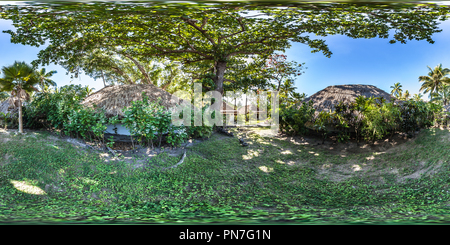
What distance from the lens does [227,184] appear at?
435 cm

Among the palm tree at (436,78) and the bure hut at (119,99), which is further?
the bure hut at (119,99)

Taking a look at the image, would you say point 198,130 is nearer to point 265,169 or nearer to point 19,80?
point 265,169

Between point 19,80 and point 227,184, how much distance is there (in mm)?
5439

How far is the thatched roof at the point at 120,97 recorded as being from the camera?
6328mm

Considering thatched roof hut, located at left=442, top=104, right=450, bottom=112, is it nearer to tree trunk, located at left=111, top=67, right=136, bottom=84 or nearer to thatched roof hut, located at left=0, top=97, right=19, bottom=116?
tree trunk, located at left=111, top=67, right=136, bottom=84

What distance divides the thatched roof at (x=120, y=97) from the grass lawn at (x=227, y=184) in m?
1.38

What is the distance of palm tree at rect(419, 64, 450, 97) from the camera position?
341cm

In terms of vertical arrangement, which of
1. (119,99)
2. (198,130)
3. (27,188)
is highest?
(119,99)

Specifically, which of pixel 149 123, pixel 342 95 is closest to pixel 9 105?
pixel 149 123

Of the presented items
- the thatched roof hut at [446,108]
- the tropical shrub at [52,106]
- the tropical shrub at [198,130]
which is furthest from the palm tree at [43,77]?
the thatched roof hut at [446,108]

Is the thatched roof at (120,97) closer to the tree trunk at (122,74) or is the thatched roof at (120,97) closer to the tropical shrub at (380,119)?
the tree trunk at (122,74)

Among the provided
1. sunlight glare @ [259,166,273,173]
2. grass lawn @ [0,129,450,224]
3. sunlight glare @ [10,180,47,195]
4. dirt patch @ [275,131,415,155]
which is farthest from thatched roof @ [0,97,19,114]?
dirt patch @ [275,131,415,155]
